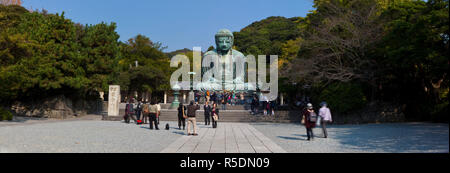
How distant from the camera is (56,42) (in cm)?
2036

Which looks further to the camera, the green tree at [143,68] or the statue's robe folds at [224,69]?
the green tree at [143,68]

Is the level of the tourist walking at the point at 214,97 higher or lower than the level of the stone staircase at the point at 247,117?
higher

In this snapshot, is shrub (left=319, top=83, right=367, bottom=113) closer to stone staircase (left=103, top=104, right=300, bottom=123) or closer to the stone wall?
stone staircase (left=103, top=104, right=300, bottom=123)

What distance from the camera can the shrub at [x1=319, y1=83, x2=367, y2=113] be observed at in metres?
16.2

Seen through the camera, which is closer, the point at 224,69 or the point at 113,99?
the point at 113,99

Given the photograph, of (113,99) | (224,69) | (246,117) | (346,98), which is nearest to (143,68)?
(224,69)

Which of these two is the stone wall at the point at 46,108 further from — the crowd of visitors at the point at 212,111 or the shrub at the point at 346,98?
the shrub at the point at 346,98

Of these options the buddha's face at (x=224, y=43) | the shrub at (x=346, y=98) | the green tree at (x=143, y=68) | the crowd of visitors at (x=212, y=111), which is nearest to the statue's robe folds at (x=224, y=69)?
the buddha's face at (x=224, y=43)

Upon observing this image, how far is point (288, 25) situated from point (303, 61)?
45.9m

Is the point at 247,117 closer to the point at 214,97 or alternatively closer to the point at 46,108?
the point at 214,97

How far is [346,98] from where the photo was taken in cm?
1633

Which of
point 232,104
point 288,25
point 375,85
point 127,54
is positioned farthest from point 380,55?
point 288,25

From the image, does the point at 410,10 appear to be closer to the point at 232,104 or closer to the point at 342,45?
the point at 342,45

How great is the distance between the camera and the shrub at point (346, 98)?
1619 centimetres
